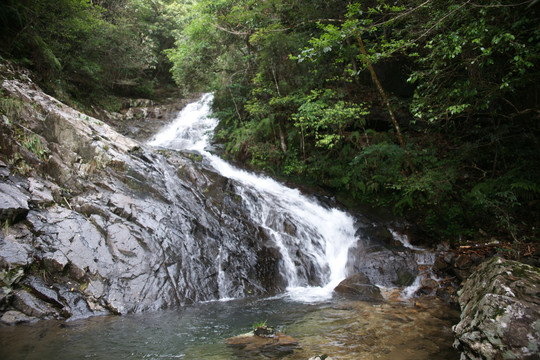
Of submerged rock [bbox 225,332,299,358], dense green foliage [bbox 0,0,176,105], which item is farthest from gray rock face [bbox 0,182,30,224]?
dense green foliage [bbox 0,0,176,105]

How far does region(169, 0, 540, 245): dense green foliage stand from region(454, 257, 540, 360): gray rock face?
377 centimetres

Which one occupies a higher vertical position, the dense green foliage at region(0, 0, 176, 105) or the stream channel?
the dense green foliage at region(0, 0, 176, 105)

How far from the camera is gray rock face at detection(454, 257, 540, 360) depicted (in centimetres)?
292

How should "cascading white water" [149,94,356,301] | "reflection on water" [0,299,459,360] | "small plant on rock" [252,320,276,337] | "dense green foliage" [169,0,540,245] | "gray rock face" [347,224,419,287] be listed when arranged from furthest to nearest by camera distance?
1. "cascading white water" [149,94,356,301]
2. "gray rock face" [347,224,419,287]
3. "dense green foliage" [169,0,540,245]
4. "small plant on rock" [252,320,276,337]
5. "reflection on water" [0,299,459,360]

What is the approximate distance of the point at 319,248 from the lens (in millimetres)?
9203

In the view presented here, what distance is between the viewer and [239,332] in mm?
4945

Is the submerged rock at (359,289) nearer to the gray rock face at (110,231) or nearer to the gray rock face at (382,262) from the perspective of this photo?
the gray rock face at (382,262)

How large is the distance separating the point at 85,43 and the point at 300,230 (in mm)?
14883

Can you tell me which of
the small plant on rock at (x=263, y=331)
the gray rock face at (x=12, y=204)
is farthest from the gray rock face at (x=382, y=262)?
the gray rock face at (x=12, y=204)

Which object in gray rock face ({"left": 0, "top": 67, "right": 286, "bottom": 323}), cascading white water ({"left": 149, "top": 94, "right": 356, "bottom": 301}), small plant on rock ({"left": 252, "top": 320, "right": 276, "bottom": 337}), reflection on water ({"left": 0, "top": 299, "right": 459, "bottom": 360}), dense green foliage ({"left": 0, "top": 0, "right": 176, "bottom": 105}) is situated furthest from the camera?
dense green foliage ({"left": 0, "top": 0, "right": 176, "bottom": 105})

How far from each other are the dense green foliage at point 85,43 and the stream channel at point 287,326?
10.1m

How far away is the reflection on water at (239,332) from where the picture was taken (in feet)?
13.4

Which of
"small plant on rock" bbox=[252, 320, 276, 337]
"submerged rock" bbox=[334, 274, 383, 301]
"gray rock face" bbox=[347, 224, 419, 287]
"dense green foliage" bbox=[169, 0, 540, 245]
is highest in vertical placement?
"dense green foliage" bbox=[169, 0, 540, 245]

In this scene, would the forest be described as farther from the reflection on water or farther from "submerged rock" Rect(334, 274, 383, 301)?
the reflection on water
